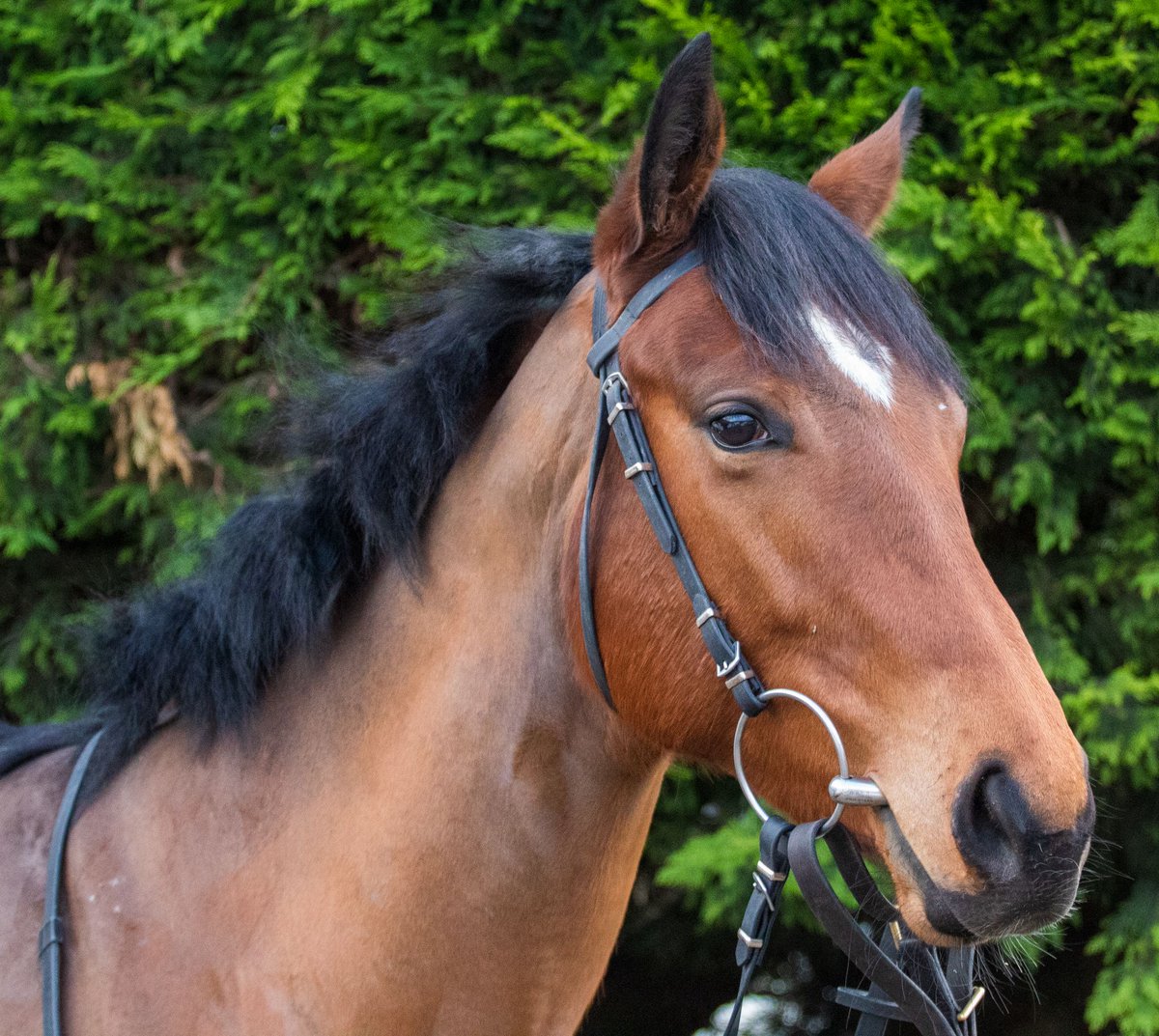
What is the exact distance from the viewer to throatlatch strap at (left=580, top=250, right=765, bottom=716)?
1269 mm

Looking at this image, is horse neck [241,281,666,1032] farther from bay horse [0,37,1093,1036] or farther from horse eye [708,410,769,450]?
horse eye [708,410,769,450]

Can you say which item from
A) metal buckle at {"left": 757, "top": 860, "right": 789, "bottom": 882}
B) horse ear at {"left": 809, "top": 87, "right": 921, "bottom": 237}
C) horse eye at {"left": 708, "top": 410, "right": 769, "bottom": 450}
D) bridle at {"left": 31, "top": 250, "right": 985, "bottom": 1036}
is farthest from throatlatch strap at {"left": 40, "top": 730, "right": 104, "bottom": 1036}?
horse ear at {"left": 809, "top": 87, "right": 921, "bottom": 237}

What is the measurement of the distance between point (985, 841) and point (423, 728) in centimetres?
73

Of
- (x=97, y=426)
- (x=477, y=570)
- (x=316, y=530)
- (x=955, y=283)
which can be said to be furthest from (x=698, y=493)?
(x=97, y=426)

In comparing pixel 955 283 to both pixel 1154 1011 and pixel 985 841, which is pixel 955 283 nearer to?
pixel 1154 1011

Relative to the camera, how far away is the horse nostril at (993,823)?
1062 mm

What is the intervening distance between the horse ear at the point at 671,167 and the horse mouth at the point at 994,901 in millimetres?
797

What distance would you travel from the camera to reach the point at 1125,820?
2754 mm

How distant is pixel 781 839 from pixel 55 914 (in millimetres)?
980

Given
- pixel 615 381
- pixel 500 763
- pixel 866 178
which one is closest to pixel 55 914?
pixel 500 763

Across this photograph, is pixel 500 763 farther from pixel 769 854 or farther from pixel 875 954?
pixel 875 954

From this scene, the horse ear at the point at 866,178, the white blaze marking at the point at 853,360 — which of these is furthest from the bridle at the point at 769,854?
the horse ear at the point at 866,178

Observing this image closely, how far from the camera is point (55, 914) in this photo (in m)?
1.46

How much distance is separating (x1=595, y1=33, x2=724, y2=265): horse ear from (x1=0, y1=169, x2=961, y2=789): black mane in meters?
0.05
